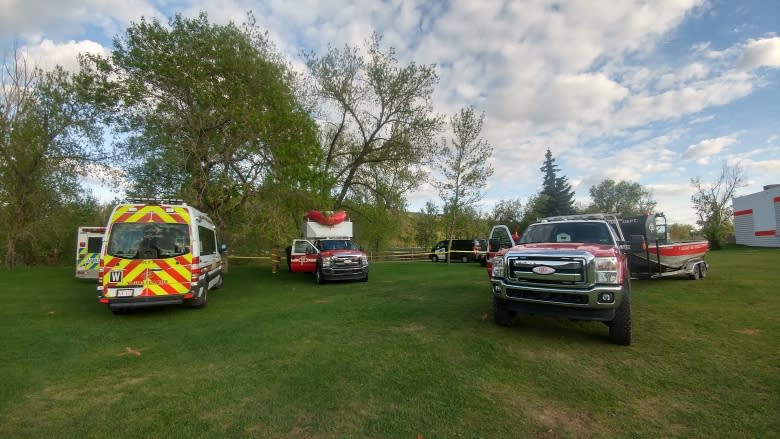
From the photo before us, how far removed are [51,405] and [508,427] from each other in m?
4.47

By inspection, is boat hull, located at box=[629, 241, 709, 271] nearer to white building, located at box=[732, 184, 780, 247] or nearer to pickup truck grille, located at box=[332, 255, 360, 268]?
pickup truck grille, located at box=[332, 255, 360, 268]

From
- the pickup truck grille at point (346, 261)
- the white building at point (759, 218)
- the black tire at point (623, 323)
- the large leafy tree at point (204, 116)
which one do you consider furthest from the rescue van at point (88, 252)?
the white building at point (759, 218)

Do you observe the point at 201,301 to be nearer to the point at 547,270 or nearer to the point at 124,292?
the point at 124,292

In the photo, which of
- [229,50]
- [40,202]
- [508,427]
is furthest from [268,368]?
[40,202]

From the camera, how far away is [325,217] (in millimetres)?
15625

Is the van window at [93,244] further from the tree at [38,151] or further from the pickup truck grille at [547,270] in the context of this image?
the pickup truck grille at [547,270]

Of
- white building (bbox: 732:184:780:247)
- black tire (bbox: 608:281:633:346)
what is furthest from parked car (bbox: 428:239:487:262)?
white building (bbox: 732:184:780:247)

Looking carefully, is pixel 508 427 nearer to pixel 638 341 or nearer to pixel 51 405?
pixel 638 341

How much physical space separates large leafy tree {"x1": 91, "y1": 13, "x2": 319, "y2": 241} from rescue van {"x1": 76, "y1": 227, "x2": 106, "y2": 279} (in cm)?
287

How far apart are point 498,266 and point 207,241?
803 centimetres

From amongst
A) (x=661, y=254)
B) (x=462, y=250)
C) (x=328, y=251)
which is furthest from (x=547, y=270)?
(x=462, y=250)

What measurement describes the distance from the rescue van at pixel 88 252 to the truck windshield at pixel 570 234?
15.7 m

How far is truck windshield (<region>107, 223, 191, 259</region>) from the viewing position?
7.86m

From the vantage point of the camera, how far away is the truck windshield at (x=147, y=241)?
7.86 m
